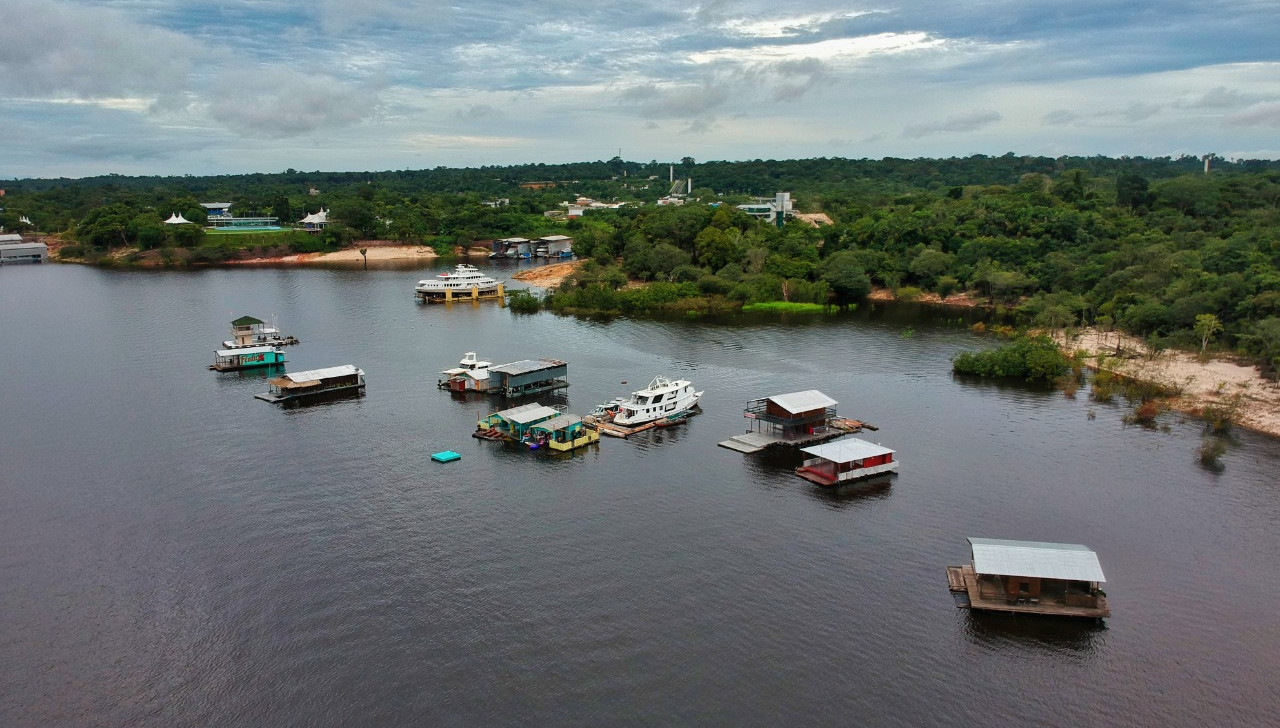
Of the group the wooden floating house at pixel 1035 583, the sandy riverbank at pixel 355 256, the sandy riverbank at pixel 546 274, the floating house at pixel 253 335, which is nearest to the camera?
the wooden floating house at pixel 1035 583

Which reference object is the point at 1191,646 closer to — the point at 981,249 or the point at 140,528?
the point at 140,528

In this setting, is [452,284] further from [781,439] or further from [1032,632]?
[1032,632]

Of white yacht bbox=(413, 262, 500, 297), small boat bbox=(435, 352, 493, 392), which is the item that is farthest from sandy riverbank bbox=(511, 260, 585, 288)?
small boat bbox=(435, 352, 493, 392)

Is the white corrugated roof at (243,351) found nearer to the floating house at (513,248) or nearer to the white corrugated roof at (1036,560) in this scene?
the white corrugated roof at (1036,560)

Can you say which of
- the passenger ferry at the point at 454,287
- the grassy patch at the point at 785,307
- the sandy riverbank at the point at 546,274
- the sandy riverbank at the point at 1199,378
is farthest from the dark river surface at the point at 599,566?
the sandy riverbank at the point at 546,274

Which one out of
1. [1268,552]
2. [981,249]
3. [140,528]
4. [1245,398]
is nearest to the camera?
[1268,552]

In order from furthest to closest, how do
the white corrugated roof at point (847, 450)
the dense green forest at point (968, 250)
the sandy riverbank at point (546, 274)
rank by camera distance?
the sandy riverbank at point (546, 274) → the dense green forest at point (968, 250) → the white corrugated roof at point (847, 450)

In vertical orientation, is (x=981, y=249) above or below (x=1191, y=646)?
above

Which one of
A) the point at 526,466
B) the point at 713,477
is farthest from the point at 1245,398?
the point at 526,466
